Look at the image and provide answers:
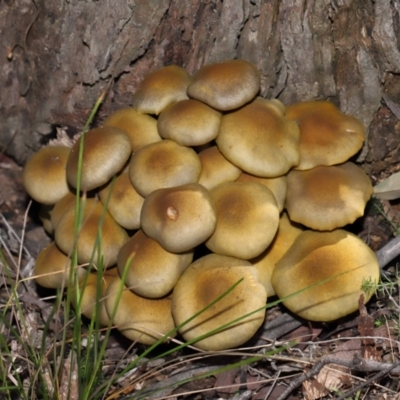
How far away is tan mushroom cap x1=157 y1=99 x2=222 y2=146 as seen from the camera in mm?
3072

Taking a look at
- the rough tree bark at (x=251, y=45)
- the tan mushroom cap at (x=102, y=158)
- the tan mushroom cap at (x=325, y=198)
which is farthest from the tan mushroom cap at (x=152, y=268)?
the rough tree bark at (x=251, y=45)

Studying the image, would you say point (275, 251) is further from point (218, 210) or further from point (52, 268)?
point (52, 268)

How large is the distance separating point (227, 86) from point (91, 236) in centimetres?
103

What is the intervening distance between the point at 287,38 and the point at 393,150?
0.91 m

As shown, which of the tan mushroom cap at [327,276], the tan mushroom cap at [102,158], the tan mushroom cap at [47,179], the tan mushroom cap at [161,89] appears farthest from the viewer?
the tan mushroom cap at [47,179]

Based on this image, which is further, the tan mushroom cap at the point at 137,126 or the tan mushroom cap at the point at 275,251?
the tan mushroom cap at the point at 137,126

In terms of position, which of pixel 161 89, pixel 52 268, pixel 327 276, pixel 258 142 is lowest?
pixel 327 276

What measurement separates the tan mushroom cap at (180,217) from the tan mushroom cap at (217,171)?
0.66 feet

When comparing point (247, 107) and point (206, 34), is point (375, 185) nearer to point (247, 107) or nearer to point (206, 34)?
point (247, 107)

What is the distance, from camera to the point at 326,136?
3186 millimetres

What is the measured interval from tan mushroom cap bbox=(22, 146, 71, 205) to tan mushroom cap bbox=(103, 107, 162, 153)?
402 mm

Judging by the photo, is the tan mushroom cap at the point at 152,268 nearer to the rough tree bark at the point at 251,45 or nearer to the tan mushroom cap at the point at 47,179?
the tan mushroom cap at the point at 47,179

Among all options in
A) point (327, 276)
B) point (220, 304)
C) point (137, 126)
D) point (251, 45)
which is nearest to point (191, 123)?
point (137, 126)

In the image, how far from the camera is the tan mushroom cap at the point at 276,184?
3146mm
